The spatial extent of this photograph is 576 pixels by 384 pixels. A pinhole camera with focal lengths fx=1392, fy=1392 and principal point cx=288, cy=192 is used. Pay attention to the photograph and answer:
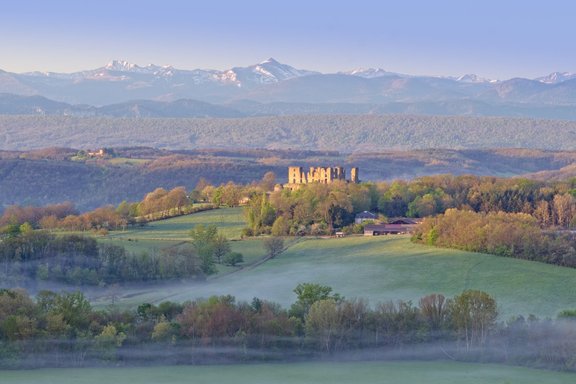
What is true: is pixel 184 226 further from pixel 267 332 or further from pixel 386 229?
pixel 267 332

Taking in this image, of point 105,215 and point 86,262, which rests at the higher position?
point 86,262

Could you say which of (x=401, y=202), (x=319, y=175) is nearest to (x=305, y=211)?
(x=401, y=202)

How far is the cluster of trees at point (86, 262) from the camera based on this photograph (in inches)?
2459

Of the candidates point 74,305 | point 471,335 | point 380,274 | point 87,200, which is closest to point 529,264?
point 380,274

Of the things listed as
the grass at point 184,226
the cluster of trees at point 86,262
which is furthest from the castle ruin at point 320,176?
the cluster of trees at point 86,262

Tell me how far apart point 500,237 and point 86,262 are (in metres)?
20.4

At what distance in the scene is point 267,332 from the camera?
47125 millimetres

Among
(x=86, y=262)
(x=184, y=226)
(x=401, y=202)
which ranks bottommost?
(x=184, y=226)

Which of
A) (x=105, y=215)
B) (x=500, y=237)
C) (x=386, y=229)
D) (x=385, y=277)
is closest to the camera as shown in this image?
(x=385, y=277)

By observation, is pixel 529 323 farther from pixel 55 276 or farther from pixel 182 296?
pixel 55 276

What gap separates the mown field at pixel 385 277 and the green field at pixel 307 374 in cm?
774

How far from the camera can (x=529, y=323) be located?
160 feet

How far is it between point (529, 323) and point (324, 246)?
2718 centimetres

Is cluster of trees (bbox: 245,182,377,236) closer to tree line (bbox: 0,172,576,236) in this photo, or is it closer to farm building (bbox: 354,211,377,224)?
tree line (bbox: 0,172,576,236)
